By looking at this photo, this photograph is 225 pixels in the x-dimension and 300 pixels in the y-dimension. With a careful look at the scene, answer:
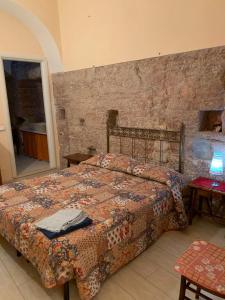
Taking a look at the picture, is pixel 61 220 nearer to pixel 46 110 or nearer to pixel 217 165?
pixel 217 165

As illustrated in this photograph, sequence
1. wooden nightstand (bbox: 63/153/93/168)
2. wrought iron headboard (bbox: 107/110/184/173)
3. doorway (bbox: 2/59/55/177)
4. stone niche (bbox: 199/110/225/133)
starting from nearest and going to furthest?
stone niche (bbox: 199/110/225/133)
wrought iron headboard (bbox: 107/110/184/173)
wooden nightstand (bbox: 63/153/93/168)
doorway (bbox: 2/59/55/177)

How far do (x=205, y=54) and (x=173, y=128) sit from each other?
36.4 inches

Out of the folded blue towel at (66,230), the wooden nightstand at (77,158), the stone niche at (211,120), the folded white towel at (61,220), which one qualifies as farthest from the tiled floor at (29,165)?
the stone niche at (211,120)

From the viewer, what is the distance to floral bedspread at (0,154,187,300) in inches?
64.9

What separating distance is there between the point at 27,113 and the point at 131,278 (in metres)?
5.41

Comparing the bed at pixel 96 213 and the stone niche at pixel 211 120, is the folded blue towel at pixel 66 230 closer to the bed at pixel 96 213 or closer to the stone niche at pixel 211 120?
the bed at pixel 96 213

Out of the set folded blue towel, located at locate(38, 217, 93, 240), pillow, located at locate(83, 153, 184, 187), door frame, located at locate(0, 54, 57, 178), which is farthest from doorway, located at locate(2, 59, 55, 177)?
folded blue towel, located at locate(38, 217, 93, 240)

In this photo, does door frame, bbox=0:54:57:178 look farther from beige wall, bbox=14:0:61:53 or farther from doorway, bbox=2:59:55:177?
beige wall, bbox=14:0:61:53

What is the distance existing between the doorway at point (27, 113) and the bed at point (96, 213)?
260 cm

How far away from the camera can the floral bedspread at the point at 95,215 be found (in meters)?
1.65

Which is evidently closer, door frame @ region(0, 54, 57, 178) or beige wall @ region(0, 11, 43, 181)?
beige wall @ region(0, 11, 43, 181)

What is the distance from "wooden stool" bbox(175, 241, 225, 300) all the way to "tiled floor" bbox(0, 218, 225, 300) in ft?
1.40

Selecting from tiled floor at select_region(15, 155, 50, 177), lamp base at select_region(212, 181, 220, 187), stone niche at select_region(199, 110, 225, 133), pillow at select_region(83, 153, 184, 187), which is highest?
stone niche at select_region(199, 110, 225, 133)

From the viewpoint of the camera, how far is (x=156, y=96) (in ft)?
10.2
